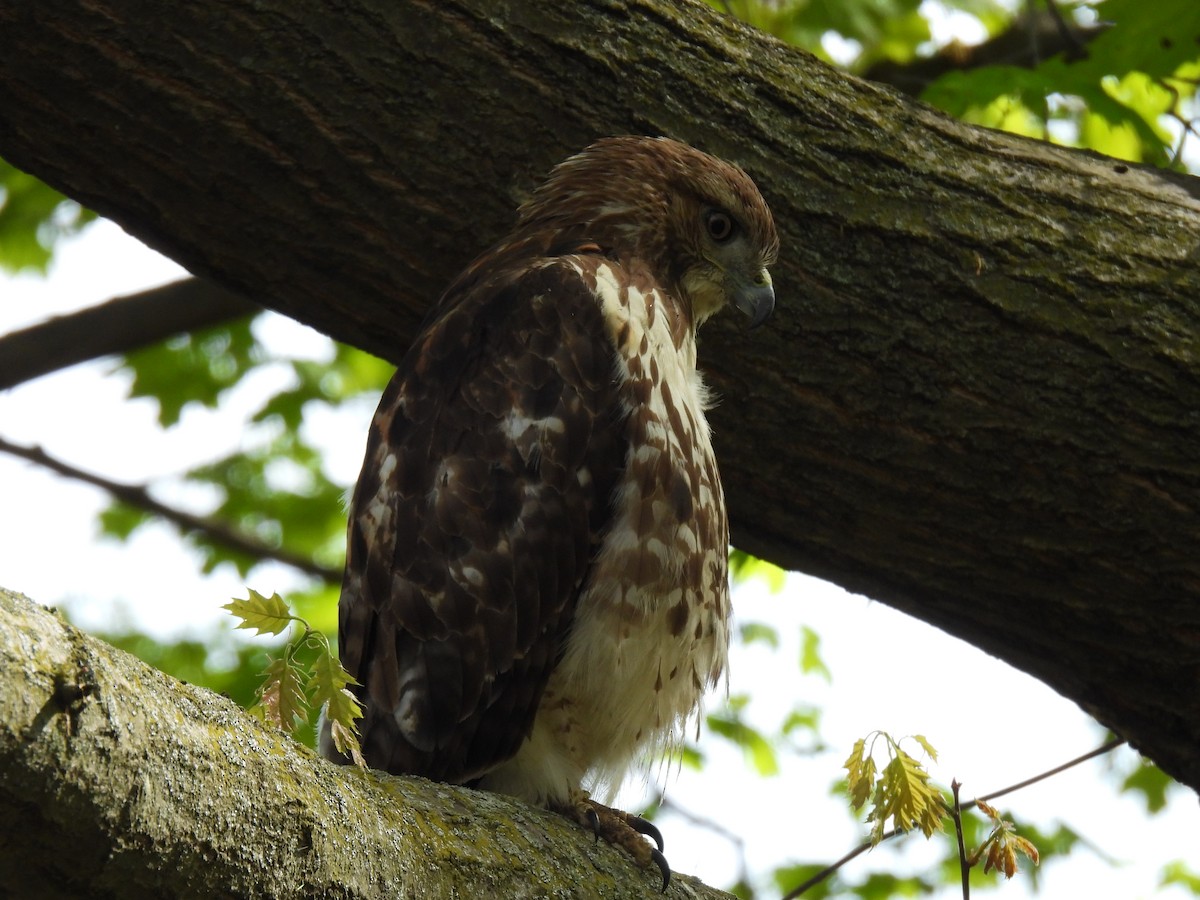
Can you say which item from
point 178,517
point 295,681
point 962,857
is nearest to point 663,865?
point 962,857

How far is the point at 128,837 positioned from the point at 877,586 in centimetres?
263

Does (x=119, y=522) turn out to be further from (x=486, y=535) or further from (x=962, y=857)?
(x=962, y=857)

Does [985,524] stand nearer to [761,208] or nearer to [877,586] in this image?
[877,586]

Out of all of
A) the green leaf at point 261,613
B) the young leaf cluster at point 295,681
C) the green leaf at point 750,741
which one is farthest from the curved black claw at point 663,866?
the green leaf at point 750,741

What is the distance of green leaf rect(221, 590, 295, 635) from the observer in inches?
88.1

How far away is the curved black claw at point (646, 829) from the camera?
2949 mm

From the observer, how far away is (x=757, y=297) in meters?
3.42

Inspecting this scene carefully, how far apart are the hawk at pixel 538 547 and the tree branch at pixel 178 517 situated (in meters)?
2.39

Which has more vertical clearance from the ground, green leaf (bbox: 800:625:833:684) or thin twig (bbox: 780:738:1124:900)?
green leaf (bbox: 800:625:833:684)

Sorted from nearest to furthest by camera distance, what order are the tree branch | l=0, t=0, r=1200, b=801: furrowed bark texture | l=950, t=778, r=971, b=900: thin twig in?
l=950, t=778, r=971, b=900: thin twig → l=0, t=0, r=1200, b=801: furrowed bark texture → the tree branch

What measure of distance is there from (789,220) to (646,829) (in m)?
1.58

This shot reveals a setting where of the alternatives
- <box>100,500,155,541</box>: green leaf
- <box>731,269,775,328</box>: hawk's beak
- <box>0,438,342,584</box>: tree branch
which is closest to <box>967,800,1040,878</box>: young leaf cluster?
<box>731,269,775,328</box>: hawk's beak

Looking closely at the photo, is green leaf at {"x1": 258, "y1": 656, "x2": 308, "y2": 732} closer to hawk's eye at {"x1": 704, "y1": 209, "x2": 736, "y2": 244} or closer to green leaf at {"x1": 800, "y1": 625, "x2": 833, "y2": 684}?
hawk's eye at {"x1": 704, "y1": 209, "x2": 736, "y2": 244}

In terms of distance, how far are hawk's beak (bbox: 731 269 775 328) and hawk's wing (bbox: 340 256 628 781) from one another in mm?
445
